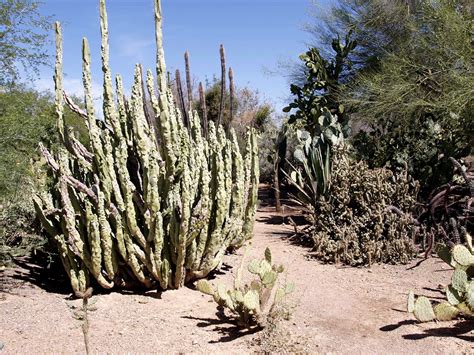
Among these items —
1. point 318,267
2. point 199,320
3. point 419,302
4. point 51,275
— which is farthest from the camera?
point 318,267

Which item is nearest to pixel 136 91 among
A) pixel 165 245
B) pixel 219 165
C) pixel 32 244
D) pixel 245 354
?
pixel 219 165

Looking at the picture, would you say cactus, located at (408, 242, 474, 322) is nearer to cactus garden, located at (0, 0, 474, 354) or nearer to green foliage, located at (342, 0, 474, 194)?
cactus garden, located at (0, 0, 474, 354)

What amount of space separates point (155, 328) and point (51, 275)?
1.99 m

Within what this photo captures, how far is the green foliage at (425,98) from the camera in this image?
27.1 feet

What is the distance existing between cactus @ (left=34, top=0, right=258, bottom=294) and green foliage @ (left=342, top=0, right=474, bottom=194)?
3.88 metres

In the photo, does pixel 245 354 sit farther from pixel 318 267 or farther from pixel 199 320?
pixel 318 267

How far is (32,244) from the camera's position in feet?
19.3

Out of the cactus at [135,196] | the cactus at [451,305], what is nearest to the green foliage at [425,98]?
the cactus at [451,305]

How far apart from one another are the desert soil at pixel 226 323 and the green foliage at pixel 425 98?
2.70m

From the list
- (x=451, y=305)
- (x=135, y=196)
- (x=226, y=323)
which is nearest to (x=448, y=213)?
(x=451, y=305)

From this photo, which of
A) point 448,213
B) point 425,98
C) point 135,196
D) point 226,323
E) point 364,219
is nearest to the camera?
point 226,323

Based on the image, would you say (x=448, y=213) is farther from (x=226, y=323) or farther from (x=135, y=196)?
(x=135, y=196)

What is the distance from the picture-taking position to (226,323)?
4.57 meters

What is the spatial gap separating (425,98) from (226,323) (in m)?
6.58
